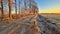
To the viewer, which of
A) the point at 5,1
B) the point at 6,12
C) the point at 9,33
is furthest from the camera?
the point at 6,12

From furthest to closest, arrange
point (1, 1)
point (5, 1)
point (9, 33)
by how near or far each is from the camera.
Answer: point (5, 1), point (1, 1), point (9, 33)

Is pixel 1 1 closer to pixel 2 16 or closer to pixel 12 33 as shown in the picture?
pixel 2 16

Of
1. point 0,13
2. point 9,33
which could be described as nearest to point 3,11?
point 0,13

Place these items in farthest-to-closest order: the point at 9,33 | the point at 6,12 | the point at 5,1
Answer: the point at 6,12 < the point at 5,1 < the point at 9,33

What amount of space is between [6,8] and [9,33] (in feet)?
33.9

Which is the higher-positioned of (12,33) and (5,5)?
(5,5)

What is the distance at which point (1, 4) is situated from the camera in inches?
639

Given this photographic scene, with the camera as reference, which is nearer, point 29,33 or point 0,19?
point 29,33

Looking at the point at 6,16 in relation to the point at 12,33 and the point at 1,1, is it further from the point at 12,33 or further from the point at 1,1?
the point at 12,33

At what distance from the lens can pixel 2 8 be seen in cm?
1641

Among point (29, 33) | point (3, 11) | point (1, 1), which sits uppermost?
point (1, 1)

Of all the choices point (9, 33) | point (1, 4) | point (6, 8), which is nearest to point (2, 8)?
point (1, 4)

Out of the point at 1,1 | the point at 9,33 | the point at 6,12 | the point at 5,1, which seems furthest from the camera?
→ the point at 6,12

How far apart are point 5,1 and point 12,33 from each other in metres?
9.63
